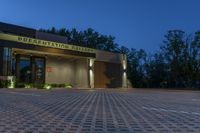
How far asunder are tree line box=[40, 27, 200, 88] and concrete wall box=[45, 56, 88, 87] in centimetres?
1335

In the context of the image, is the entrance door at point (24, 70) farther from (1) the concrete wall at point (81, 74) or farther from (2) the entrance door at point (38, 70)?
(1) the concrete wall at point (81, 74)

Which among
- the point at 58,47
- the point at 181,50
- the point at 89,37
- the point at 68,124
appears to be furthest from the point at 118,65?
the point at 68,124

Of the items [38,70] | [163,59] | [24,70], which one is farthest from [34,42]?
[163,59]

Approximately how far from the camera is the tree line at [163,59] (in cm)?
4819

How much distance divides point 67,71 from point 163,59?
1667cm

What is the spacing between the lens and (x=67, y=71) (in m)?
40.5

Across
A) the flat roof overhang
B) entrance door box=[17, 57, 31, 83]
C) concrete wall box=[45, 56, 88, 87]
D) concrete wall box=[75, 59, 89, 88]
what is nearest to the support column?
concrete wall box=[75, 59, 89, 88]

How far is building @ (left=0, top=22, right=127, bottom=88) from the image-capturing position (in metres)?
Answer: 31.5

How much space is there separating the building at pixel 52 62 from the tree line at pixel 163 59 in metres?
7.30

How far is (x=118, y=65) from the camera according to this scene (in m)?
45.5

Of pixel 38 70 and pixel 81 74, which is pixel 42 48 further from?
pixel 81 74

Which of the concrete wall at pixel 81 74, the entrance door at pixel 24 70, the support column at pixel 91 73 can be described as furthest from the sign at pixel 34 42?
the entrance door at pixel 24 70

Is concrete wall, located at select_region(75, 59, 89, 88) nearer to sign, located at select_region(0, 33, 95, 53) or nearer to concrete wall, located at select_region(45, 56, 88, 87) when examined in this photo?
concrete wall, located at select_region(45, 56, 88, 87)

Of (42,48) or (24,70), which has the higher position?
(42,48)
